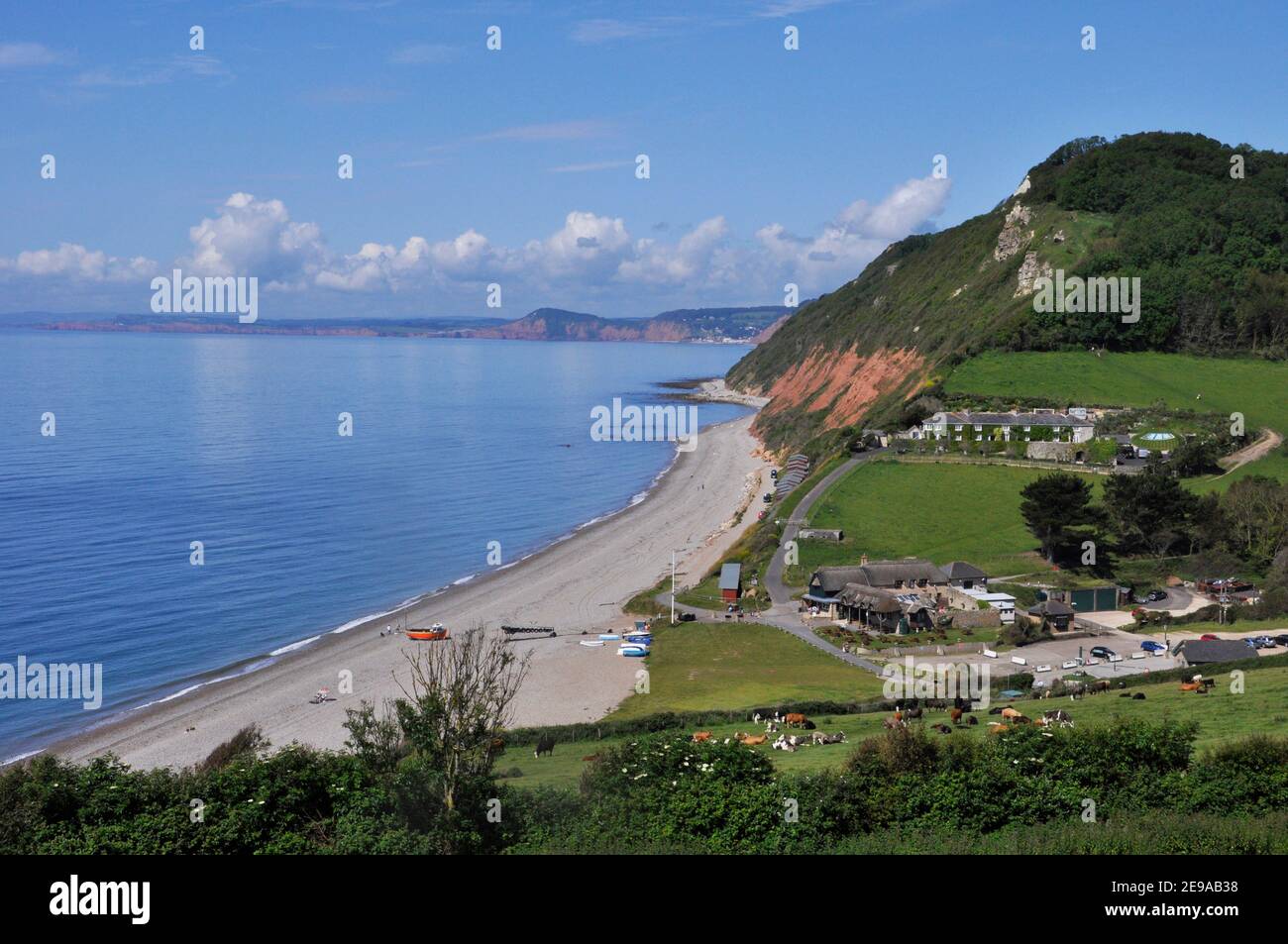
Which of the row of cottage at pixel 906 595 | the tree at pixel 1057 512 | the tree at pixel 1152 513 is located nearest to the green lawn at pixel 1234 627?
the row of cottage at pixel 906 595

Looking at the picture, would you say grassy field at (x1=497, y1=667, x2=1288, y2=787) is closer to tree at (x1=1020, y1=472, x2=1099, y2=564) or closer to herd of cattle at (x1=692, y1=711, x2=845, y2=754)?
herd of cattle at (x1=692, y1=711, x2=845, y2=754)

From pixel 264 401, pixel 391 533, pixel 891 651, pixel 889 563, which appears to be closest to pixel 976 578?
pixel 889 563

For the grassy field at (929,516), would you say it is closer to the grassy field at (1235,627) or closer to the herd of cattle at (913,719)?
the grassy field at (1235,627)

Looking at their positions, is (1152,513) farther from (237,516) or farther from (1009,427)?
(237,516)
